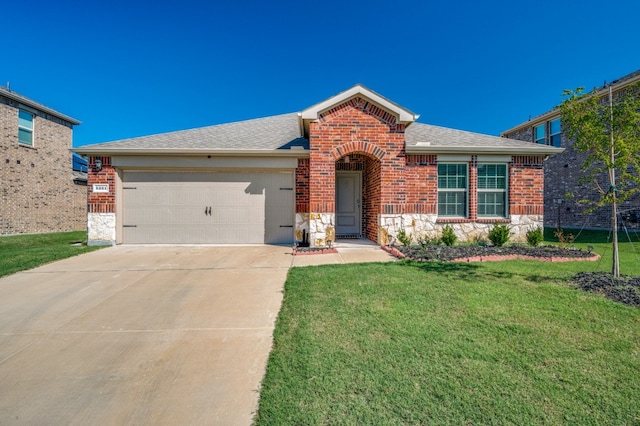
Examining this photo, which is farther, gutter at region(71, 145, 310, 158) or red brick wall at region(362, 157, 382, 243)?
red brick wall at region(362, 157, 382, 243)

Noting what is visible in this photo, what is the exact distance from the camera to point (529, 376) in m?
2.33

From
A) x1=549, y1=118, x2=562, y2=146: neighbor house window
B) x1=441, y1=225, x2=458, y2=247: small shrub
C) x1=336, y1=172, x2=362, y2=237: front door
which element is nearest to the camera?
x1=441, y1=225, x2=458, y2=247: small shrub

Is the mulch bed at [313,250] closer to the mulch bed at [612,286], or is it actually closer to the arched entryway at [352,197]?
the arched entryway at [352,197]

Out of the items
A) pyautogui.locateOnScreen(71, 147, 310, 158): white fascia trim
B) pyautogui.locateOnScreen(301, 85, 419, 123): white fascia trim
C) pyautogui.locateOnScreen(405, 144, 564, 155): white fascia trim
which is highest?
pyautogui.locateOnScreen(301, 85, 419, 123): white fascia trim

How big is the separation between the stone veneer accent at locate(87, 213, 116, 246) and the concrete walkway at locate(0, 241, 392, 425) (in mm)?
3100

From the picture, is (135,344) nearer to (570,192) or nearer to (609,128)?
(609,128)

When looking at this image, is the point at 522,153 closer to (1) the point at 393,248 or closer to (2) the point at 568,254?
(2) the point at 568,254

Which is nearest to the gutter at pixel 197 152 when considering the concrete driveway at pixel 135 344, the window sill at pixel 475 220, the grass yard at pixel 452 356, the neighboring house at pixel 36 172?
the concrete driveway at pixel 135 344

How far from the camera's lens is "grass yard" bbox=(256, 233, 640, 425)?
1975mm

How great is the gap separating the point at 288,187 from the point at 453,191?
16.9 feet

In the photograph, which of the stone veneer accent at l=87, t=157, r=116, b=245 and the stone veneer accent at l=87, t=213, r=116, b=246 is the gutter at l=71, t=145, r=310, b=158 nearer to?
the stone veneer accent at l=87, t=157, r=116, b=245

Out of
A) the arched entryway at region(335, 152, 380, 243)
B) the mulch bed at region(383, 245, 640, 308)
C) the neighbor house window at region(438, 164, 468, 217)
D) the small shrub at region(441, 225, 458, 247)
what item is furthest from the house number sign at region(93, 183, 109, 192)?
the neighbor house window at region(438, 164, 468, 217)

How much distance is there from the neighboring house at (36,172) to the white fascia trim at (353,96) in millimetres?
14176

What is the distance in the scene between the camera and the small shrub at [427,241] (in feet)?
26.7
